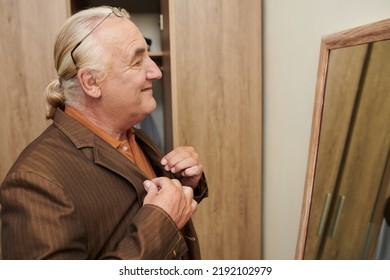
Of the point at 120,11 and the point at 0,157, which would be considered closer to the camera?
the point at 120,11

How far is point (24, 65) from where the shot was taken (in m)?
1.71

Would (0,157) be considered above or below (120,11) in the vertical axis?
below

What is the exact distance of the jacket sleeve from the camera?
28.8 inches

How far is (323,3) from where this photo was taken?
1.32 metres

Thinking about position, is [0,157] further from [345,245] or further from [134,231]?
[345,245]

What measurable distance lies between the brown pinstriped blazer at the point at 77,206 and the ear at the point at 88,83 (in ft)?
0.32

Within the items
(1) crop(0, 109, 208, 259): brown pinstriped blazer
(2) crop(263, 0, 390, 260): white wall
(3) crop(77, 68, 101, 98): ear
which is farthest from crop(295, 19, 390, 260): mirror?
(3) crop(77, 68, 101, 98): ear

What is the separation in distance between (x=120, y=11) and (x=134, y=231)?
688 mm

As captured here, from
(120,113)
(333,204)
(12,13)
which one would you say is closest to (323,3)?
(333,204)

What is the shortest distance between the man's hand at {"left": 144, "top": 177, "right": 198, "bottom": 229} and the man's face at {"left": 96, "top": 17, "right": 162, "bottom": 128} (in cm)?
26

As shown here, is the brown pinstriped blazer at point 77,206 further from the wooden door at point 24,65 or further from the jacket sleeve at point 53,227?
the wooden door at point 24,65

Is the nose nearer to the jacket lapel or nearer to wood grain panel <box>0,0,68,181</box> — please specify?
the jacket lapel

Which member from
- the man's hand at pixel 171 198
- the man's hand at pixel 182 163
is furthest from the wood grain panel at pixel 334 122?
the man's hand at pixel 171 198

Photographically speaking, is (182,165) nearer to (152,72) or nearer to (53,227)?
(152,72)
